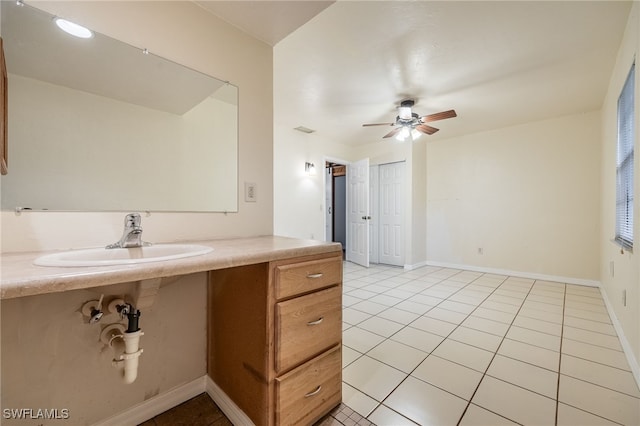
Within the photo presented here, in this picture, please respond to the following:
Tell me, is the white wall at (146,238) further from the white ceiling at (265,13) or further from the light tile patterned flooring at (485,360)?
the light tile patterned flooring at (485,360)

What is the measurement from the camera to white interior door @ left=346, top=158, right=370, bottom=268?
4895 mm

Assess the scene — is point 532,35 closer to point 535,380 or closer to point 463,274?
point 535,380

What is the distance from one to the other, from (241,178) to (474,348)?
209 cm

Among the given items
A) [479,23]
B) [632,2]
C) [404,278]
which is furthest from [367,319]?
[632,2]

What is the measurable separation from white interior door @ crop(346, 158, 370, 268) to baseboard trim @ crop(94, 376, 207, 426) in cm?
376

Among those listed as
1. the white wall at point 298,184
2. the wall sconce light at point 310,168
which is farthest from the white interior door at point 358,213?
the wall sconce light at point 310,168

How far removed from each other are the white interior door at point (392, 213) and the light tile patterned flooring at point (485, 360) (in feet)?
5.92

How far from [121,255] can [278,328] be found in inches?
27.8

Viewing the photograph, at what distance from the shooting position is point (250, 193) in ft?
5.54

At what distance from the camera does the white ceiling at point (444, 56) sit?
1773 mm

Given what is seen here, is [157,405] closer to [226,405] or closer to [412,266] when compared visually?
[226,405]

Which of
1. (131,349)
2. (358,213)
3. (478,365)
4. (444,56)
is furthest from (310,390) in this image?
(358,213)

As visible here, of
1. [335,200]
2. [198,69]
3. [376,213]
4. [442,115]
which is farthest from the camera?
[335,200]

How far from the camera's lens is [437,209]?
5016 mm
